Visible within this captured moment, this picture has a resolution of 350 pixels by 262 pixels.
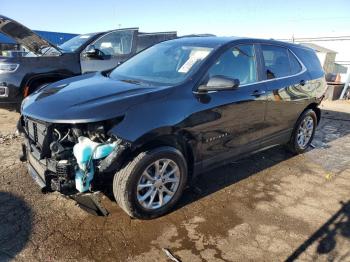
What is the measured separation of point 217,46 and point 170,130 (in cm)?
131

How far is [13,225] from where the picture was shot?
3.29m

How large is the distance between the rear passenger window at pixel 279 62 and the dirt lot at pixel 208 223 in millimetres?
1432

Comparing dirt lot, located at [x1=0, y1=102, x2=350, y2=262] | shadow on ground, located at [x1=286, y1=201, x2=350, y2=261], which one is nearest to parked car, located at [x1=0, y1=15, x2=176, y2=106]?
dirt lot, located at [x1=0, y1=102, x2=350, y2=262]

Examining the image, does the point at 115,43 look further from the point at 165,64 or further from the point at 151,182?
the point at 151,182

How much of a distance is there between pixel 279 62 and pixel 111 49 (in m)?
4.11

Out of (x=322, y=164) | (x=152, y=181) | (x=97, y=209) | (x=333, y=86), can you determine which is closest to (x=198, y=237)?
(x=152, y=181)

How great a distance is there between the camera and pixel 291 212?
12.4ft

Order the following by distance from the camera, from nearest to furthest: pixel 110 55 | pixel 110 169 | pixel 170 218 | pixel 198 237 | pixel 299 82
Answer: pixel 110 169, pixel 198 237, pixel 170 218, pixel 299 82, pixel 110 55

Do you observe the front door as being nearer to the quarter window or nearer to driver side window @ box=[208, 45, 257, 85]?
driver side window @ box=[208, 45, 257, 85]

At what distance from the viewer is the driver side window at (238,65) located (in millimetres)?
3876

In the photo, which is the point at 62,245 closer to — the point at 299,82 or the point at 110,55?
the point at 299,82

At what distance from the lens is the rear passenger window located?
457 cm

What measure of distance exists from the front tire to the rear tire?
2588mm

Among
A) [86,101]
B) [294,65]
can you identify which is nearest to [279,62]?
[294,65]
